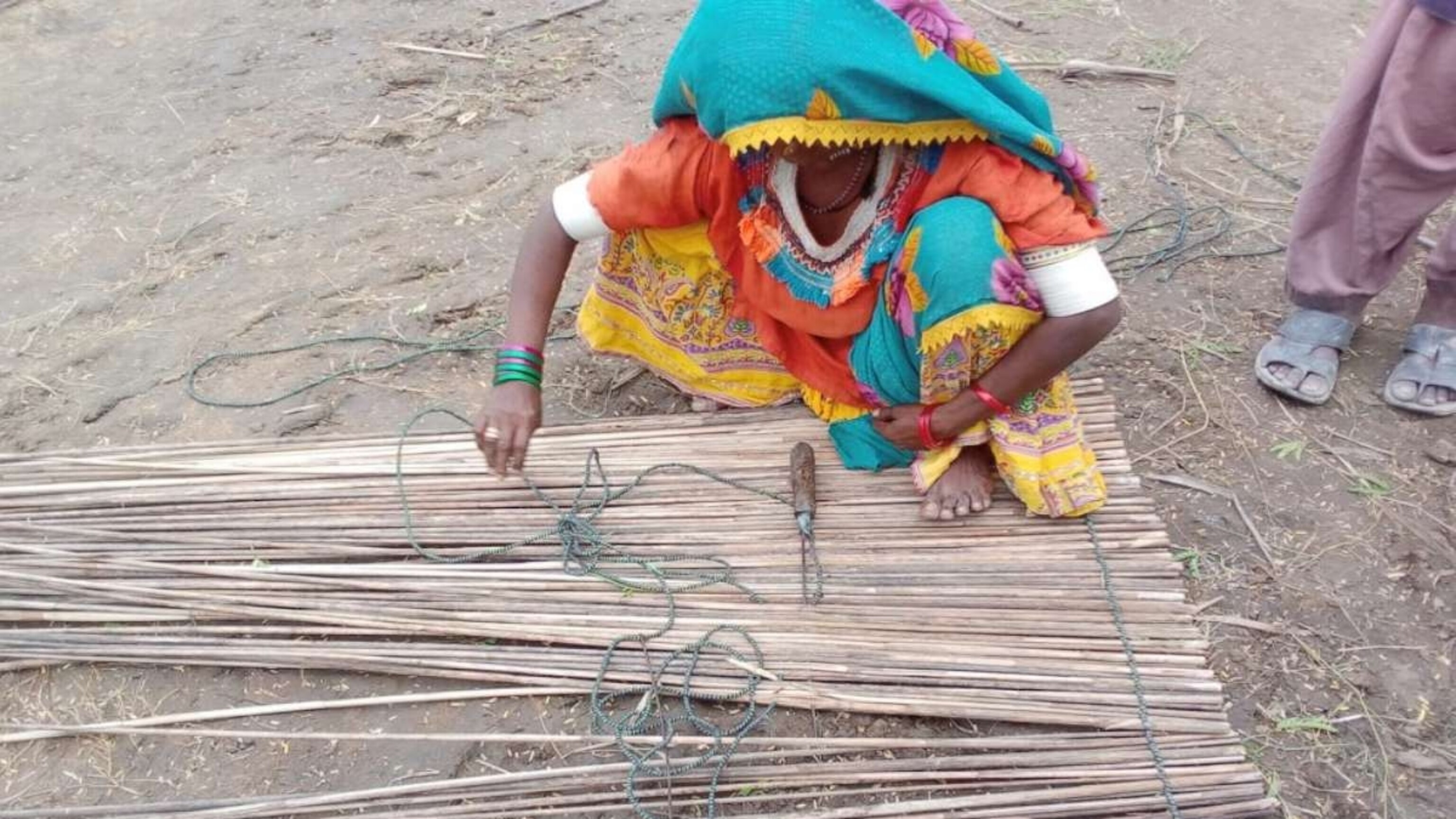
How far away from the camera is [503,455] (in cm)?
186

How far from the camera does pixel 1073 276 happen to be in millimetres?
1701

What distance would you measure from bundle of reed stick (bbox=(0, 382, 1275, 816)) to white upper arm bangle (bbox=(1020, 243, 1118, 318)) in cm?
42

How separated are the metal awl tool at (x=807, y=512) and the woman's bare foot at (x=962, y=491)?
0.66 feet

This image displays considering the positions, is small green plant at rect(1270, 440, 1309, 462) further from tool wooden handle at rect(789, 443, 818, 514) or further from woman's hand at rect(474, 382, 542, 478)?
woman's hand at rect(474, 382, 542, 478)

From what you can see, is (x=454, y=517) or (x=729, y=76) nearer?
(x=729, y=76)

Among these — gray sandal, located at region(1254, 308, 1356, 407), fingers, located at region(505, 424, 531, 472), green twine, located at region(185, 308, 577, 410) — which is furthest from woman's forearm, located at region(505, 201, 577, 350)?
gray sandal, located at region(1254, 308, 1356, 407)

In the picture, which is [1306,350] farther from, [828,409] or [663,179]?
[663,179]

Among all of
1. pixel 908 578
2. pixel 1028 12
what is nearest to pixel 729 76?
pixel 908 578

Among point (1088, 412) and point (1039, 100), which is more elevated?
point (1039, 100)

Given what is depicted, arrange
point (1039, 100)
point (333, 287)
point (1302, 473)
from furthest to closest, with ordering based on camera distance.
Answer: point (333, 287) < point (1302, 473) < point (1039, 100)

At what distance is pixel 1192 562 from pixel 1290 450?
0.41 metres

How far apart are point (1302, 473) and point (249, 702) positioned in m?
1.96

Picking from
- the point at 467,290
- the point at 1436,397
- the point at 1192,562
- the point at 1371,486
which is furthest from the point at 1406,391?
the point at 467,290

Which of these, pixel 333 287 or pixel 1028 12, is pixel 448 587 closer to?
pixel 333 287
